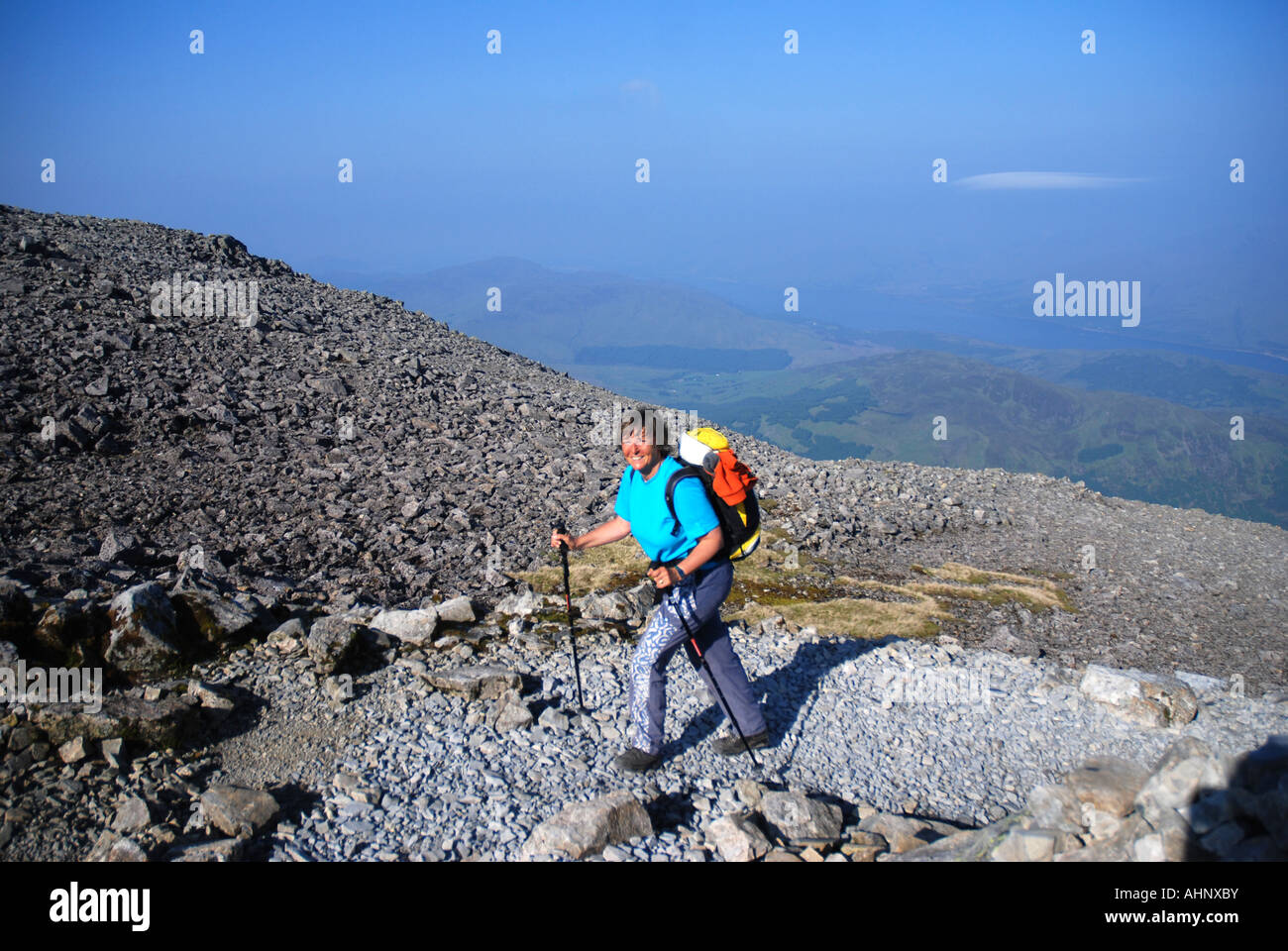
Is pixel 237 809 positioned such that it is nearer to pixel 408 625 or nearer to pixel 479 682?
pixel 479 682

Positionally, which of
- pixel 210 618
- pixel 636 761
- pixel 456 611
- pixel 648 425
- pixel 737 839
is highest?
pixel 648 425

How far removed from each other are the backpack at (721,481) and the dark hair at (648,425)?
192 mm

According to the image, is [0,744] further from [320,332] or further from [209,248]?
[209,248]

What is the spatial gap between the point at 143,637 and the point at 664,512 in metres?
6.49

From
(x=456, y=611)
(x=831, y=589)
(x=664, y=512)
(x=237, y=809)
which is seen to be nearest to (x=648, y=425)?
(x=664, y=512)

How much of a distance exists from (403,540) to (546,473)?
15.8 ft

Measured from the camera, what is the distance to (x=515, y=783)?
23.9 ft

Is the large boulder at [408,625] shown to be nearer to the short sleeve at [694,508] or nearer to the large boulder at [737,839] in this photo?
the large boulder at [737,839]

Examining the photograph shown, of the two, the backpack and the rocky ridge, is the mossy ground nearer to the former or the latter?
the rocky ridge

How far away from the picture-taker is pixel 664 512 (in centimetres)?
659

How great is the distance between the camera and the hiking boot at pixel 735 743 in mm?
7918

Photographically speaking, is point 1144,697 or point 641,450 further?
point 1144,697

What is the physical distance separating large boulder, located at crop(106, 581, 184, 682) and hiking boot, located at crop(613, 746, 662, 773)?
5.41m
